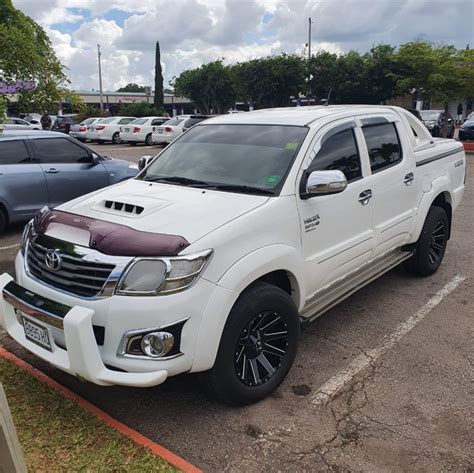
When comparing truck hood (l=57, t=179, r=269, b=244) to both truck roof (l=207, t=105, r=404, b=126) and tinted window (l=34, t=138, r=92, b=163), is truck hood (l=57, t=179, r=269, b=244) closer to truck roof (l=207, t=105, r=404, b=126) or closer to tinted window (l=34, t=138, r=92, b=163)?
truck roof (l=207, t=105, r=404, b=126)

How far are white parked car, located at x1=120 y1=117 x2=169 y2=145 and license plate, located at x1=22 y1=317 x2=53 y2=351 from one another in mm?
22593

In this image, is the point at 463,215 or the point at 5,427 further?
the point at 463,215

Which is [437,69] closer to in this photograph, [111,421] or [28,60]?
[28,60]

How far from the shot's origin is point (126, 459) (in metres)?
2.72

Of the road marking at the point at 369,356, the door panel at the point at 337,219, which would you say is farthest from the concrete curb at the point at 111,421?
the door panel at the point at 337,219

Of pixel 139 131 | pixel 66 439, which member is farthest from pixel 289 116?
pixel 139 131

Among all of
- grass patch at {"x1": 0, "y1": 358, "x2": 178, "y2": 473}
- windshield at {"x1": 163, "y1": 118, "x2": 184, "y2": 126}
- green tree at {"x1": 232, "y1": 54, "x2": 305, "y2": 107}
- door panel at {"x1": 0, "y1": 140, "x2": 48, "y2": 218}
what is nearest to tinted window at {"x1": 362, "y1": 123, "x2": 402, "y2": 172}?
grass patch at {"x1": 0, "y1": 358, "x2": 178, "y2": 473}

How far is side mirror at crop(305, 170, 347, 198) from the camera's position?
3.42 m

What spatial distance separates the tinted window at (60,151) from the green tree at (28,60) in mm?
547

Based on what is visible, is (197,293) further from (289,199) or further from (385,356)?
(385,356)

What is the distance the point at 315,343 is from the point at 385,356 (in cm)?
56

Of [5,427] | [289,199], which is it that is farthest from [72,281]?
[289,199]

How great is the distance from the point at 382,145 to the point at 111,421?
3.33 meters

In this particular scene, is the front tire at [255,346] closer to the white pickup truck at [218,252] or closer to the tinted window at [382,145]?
the white pickup truck at [218,252]
